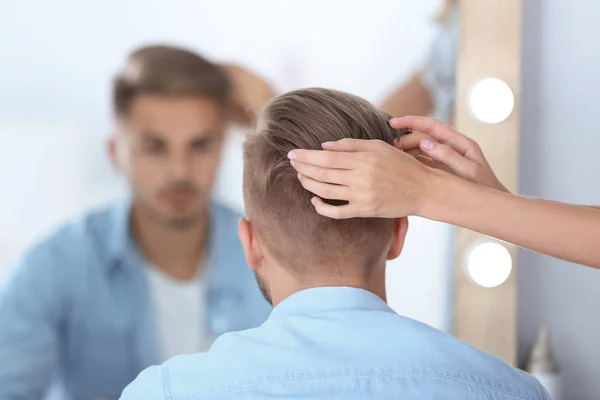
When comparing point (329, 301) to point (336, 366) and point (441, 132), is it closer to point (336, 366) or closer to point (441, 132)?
point (336, 366)

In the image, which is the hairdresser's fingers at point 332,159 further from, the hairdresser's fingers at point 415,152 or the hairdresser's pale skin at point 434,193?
the hairdresser's fingers at point 415,152

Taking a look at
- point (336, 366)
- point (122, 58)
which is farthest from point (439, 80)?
point (336, 366)

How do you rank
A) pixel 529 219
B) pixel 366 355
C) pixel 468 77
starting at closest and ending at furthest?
1. pixel 366 355
2. pixel 529 219
3. pixel 468 77

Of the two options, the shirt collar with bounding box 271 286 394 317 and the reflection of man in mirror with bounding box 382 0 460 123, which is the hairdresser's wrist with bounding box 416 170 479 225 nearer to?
the shirt collar with bounding box 271 286 394 317

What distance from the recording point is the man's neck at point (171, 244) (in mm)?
1764

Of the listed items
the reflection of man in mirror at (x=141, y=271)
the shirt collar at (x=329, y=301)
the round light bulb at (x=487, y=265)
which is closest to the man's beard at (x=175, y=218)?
the reflection of man in mirror at (x=141, y=271)

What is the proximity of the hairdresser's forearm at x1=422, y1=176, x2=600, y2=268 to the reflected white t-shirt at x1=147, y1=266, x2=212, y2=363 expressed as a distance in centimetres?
92

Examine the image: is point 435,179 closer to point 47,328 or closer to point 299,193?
point 299,193

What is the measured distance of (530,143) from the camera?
71.1 inches

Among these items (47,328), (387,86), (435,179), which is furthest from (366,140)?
(47,328)

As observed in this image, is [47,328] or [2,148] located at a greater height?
[2,148]

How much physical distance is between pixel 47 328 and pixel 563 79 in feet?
4.29

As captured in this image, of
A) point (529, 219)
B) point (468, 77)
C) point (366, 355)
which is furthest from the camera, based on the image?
point (468, 77)

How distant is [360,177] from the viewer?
895 mm
